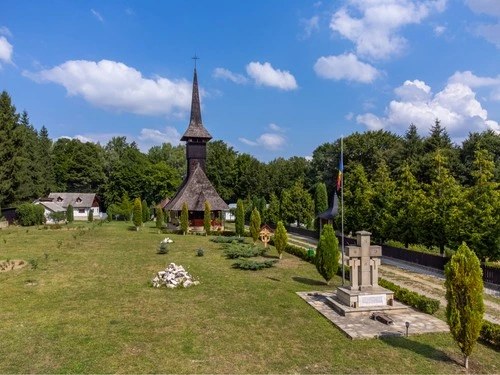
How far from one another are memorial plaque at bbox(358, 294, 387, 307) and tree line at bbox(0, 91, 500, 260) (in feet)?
27.7

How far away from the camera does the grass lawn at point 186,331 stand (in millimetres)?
8906

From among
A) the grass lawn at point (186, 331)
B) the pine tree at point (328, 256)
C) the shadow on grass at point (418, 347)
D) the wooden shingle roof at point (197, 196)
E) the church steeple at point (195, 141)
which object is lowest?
the grass lawn at point (186, 331)

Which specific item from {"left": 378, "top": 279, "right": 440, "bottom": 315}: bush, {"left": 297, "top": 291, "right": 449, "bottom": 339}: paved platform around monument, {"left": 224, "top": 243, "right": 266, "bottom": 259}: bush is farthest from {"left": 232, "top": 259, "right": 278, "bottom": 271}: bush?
{"left": 378, "top": 279, "right": 440, "bottom": 315}: bush

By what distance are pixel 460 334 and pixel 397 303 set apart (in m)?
5.01

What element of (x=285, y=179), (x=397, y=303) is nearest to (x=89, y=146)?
(x=285, y=179)

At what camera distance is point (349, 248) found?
13641mm

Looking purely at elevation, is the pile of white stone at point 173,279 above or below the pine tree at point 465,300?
below

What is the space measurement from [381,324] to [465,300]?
344 centimetres

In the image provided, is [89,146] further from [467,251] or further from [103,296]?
[467,251]

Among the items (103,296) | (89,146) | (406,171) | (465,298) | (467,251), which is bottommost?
(103,296)

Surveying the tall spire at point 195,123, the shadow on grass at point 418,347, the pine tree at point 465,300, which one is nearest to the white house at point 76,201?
the tall spire at point 195,123

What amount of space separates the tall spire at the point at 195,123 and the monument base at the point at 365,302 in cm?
3385

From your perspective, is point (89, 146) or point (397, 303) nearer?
point (397, 303)

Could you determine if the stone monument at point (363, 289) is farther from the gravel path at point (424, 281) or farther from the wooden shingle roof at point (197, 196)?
the wooden shingle roof at point (197, 196)
